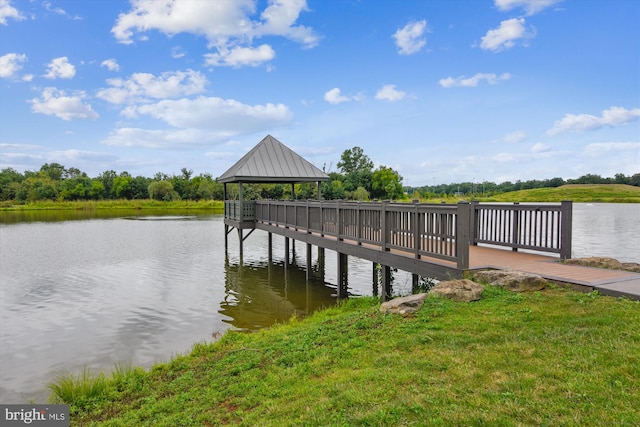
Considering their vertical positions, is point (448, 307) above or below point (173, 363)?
above

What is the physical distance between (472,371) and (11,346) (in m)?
9.69

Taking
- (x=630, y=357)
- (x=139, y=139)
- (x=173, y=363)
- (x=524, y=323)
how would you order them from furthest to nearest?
1. (x=139, y=139)
2. (x=173, y=363)
3. (x=524, y=323)
4. (x=630, y=357)

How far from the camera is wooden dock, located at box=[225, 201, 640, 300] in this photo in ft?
21.4

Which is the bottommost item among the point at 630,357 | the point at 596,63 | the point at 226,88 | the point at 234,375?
the point at 234,375

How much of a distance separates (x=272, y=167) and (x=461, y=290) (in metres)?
15.2

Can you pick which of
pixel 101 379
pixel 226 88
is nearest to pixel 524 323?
pixel 101 379

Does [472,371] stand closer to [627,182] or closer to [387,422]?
[387,422]

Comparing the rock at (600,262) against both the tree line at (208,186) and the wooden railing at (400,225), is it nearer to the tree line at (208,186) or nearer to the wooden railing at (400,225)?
the wooden railing at (400,225)

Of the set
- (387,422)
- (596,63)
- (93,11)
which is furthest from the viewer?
(93,11)

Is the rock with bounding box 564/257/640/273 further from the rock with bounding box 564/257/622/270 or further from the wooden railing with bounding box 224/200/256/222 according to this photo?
the wooden railing with bounding box 224/200/256/222

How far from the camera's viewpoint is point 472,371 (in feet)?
12.1

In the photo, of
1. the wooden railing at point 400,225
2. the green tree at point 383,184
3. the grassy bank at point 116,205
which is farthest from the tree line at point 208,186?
the wooden railing at point 400,225

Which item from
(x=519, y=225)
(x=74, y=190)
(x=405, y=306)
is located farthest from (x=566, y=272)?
(x=74, y=190)

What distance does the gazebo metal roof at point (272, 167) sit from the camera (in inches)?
749
